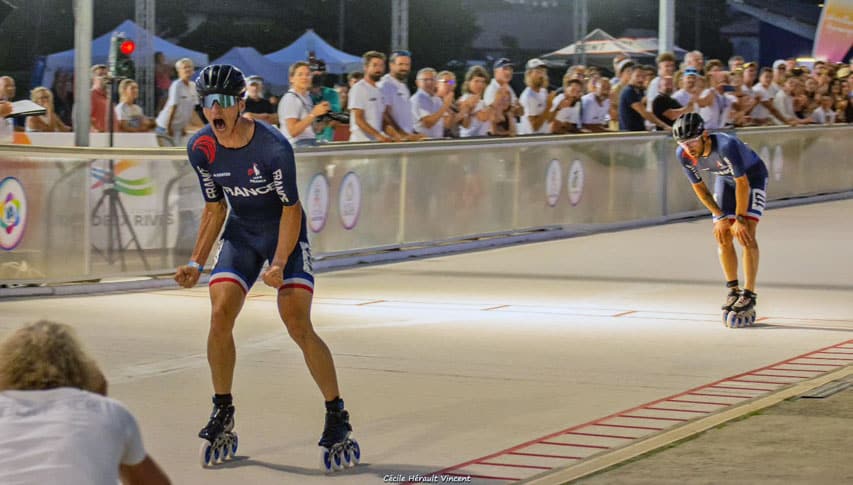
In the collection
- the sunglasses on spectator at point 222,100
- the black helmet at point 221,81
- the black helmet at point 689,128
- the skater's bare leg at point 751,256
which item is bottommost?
the skater's bare leg at point 751,256

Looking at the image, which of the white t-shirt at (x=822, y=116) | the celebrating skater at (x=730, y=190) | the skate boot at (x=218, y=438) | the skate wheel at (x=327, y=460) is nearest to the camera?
the skate wheel at (x=327, y=460)

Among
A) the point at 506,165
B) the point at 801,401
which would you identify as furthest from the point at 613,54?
the point at 801,401

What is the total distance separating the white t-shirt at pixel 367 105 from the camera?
53.8 ft

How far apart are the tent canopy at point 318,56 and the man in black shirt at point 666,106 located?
1844 centimetres

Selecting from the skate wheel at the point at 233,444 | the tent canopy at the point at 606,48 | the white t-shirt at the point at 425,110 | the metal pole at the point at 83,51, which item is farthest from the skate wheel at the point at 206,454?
the tent canopy at the point at 606,48

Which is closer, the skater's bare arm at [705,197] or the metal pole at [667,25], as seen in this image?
the skater's bare arm at [705,197]

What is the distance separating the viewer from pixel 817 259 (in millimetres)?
16953

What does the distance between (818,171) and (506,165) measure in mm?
9486

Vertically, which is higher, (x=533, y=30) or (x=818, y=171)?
(x=533, y=30)

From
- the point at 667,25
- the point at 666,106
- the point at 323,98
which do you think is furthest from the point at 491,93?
the point at 667,25

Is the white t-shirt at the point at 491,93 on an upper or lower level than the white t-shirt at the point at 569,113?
upper

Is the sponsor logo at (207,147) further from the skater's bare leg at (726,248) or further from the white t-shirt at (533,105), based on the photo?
the white t-shirt at (533,105)

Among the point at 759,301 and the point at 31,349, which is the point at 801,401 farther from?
the point at 31,349

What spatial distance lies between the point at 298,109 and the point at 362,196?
4.25ft
